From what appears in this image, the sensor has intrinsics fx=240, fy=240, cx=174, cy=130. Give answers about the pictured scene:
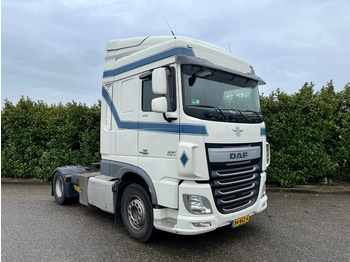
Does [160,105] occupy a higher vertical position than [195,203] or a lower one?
higher

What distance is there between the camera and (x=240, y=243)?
11.9 ft

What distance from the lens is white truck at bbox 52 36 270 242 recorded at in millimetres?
3100

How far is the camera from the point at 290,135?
6.57 metres

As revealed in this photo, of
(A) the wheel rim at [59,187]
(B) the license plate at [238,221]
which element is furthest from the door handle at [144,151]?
(A) the wheel rim at [59,187]

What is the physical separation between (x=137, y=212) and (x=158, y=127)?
4.65 ft

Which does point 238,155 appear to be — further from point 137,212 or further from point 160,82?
point 137,212

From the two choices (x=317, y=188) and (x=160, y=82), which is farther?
(x=317, y=188)

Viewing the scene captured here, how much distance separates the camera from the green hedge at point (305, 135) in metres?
6.52

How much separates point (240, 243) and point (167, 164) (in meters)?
1.69

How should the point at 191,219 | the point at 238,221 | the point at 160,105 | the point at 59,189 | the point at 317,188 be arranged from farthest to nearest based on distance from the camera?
the point at 317,188, the point at 59,189, the point at 238,221, the point at 160,105, the point at 191,219

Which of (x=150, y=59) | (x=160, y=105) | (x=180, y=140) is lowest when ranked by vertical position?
(x=180, y=140)

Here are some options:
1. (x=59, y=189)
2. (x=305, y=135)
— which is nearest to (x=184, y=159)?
(x=59, y=189)

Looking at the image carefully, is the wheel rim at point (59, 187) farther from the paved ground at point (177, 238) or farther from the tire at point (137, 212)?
the tire at point (137, 212)

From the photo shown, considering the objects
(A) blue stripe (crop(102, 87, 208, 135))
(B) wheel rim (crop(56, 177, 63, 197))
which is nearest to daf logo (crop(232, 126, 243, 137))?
(A) blue stripe (crop(102, 87, 208, 135))
